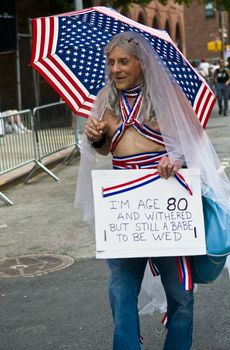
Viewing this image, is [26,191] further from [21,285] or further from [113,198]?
[113,198]

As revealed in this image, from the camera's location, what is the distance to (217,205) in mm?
3342

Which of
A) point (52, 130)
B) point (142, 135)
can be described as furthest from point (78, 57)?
point (52, 130)

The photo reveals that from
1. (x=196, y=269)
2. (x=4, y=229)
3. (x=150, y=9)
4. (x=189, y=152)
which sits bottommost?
(x=150, y=9)

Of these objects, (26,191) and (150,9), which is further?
(150,9)

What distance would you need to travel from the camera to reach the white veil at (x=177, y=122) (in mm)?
3309

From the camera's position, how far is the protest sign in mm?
3285

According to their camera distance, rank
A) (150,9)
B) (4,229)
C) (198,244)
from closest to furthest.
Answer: (198,244)
(4,229)
(150,9)

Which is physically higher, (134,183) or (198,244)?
(134,183)

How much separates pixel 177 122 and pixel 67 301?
222 cm

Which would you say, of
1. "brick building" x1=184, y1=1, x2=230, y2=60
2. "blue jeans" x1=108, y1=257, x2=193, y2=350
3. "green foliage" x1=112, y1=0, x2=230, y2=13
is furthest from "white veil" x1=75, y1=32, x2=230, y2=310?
"brick building" x1=184, y1=1, x2=230, y2=60

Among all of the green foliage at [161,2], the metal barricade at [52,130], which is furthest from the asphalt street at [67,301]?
the green foliage at [161,2]

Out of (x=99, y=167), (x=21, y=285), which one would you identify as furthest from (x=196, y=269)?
(x=21, y=285)

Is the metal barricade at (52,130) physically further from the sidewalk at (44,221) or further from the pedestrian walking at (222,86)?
the pedestrian walking at (222,86)

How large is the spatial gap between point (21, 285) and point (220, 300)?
5.71 ft
